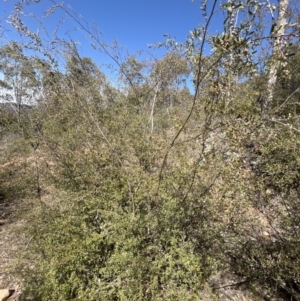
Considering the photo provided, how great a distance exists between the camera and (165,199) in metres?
2.39

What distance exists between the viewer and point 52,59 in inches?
91.3

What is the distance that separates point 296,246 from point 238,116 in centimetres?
145

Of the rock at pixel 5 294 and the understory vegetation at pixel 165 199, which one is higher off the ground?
the understory vegetation at pixel 165 199

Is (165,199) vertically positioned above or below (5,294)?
above

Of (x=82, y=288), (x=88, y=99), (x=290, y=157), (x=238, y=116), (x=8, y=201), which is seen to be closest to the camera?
(x=238, y=116)

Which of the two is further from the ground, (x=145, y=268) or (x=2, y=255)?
(x=145, y=268)

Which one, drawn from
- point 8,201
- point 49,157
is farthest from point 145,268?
point 8,201

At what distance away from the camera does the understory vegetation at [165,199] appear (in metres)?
1.90

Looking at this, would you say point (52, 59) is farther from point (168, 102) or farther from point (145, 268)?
point (168, 102)

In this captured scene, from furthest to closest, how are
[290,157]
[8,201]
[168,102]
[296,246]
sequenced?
[168,102] → [8,201] → [290,157] → [296,246]

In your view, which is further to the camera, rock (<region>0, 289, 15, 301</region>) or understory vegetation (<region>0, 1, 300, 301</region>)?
rock (<region>0, 289, 15, 301</region>)

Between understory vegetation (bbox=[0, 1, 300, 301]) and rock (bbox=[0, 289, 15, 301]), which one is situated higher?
understory vegetation (bbox=[0, 1, 300, 301])

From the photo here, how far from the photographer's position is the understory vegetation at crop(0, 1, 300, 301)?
1.90 m

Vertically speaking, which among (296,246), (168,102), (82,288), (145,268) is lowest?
(82,288)
